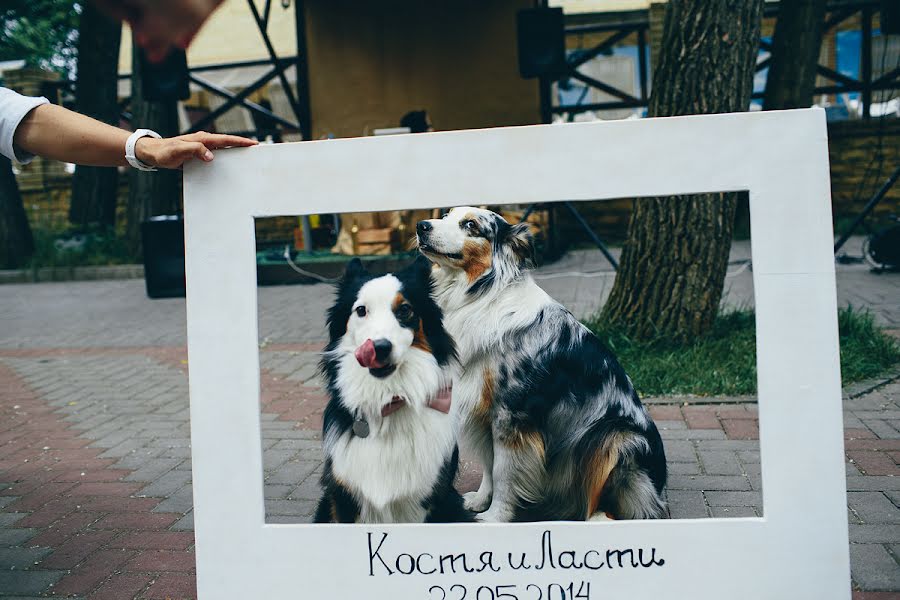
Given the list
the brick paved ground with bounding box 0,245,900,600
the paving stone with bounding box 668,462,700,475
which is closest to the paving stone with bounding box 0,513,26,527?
the brick paved ground with bounding box 0,245,900,600

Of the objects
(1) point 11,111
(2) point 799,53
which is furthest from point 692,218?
(2) point 799,53

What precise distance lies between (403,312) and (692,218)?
3.00m

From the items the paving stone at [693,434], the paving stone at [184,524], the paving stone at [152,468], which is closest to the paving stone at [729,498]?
the paving stone at [693,434]

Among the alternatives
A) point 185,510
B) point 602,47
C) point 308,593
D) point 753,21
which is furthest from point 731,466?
point 602,47

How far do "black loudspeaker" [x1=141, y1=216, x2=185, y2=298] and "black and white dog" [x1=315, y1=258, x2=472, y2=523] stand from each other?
7.43m

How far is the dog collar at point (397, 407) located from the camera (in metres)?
1.90

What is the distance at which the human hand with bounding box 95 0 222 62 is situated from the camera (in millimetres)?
698

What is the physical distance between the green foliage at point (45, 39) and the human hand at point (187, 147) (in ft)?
39.7

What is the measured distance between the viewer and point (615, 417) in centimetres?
222

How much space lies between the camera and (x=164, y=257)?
895 centimetres

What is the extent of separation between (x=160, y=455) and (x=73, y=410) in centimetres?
132

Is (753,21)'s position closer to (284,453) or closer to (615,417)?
(615,417)

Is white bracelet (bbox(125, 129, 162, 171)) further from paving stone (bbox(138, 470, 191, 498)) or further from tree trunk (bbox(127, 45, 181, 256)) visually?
tree trunk (bbox(127, 45, 181, 256))

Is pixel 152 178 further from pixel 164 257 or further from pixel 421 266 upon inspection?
pixel 421 266
